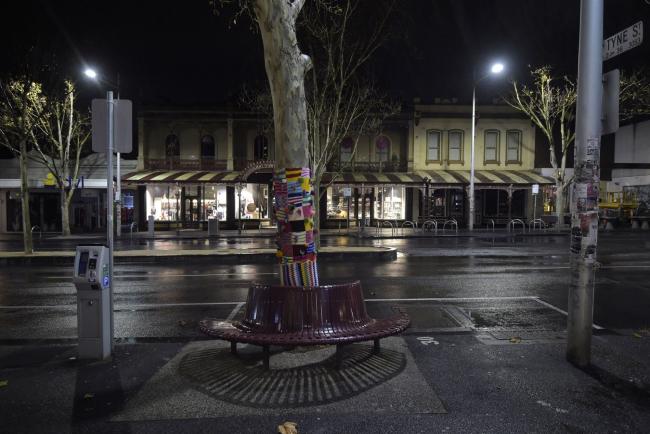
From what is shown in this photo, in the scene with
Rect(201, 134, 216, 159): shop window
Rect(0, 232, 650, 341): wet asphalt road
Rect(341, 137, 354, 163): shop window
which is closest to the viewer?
Rect(0, 232, 650, 341): wet asphalt road

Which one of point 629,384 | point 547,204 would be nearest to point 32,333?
point 629,384

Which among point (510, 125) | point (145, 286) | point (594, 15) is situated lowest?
point (145, 286)

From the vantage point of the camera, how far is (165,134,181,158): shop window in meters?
32.1

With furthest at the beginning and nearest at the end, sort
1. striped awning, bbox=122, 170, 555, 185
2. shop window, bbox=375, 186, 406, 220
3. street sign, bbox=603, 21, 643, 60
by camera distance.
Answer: shop window, bbox=375, 186, 406, 220
striped awning, bbox=122, 170, 555, 185
street sign, bbox=603, 21, 643, 60

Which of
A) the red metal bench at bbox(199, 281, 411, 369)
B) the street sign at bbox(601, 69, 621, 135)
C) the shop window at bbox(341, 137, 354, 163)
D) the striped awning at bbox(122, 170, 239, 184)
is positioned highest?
the shop window at bbox(341, 137, 354, 163)

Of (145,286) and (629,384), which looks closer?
(629,384)

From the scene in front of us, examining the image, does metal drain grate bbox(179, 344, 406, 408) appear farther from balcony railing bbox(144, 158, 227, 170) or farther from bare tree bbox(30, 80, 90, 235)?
balcony railing bbox(144, 158, 227, 170)

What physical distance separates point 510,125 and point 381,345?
31.1 metres

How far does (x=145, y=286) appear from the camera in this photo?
35.2 feet

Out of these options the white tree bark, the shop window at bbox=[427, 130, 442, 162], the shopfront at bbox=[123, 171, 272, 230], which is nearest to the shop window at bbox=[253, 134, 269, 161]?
the shopfront at bbox=[123, 171, 272, 230]

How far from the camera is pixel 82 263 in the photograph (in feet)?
16.8

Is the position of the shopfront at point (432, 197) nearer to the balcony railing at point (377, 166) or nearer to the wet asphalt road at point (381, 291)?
the balcony railing at point (377, 166)

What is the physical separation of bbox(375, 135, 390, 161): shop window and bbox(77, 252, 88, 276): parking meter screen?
28.8m

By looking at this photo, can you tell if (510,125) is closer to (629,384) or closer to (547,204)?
(547,204)
